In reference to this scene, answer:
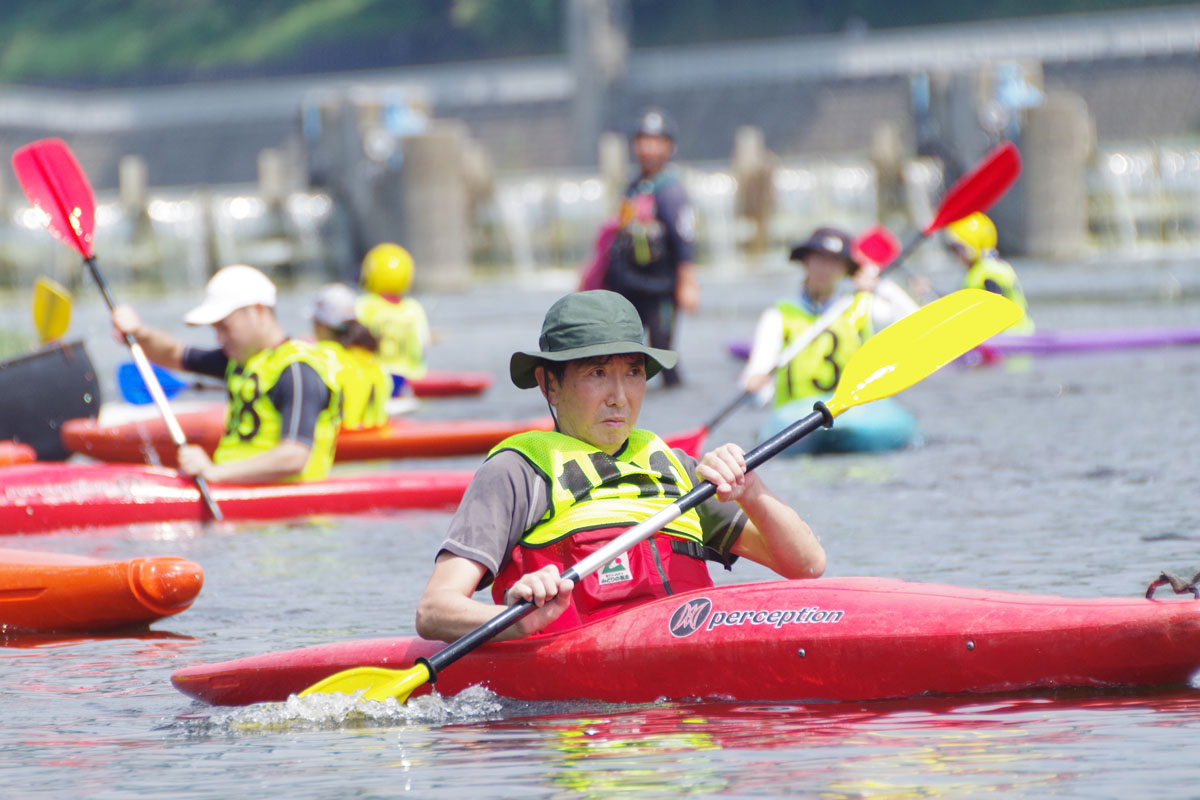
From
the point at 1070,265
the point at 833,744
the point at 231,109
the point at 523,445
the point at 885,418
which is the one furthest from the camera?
the point at 231,109

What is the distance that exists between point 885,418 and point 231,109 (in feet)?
127

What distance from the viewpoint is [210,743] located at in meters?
4.18

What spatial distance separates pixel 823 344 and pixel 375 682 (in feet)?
15.0

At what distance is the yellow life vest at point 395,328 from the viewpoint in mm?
10891

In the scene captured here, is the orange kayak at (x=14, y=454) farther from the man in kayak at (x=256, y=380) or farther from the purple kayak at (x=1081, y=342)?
the purple kayak at (x=1081, y=342)

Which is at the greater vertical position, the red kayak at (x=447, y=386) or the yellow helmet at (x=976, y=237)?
the yellow helmet at (x=976, y=237)

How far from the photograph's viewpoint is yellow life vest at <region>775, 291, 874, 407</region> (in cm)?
842

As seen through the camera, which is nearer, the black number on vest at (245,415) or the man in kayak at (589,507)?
the man in kayak at (589,507)

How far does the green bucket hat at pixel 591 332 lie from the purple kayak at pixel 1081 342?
33.0 ft

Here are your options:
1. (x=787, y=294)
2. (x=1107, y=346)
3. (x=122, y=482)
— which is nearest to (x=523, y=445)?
(x=122, y=482)

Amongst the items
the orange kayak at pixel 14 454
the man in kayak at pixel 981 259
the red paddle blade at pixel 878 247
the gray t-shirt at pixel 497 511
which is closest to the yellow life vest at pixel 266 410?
the orange kayak at pixel 14 454

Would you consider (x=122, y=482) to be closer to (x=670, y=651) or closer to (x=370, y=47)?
(x=670, y=651)

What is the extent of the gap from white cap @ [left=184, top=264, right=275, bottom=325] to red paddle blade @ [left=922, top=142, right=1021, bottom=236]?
2986mm

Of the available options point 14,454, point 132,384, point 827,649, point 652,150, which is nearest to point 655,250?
point 652,150
